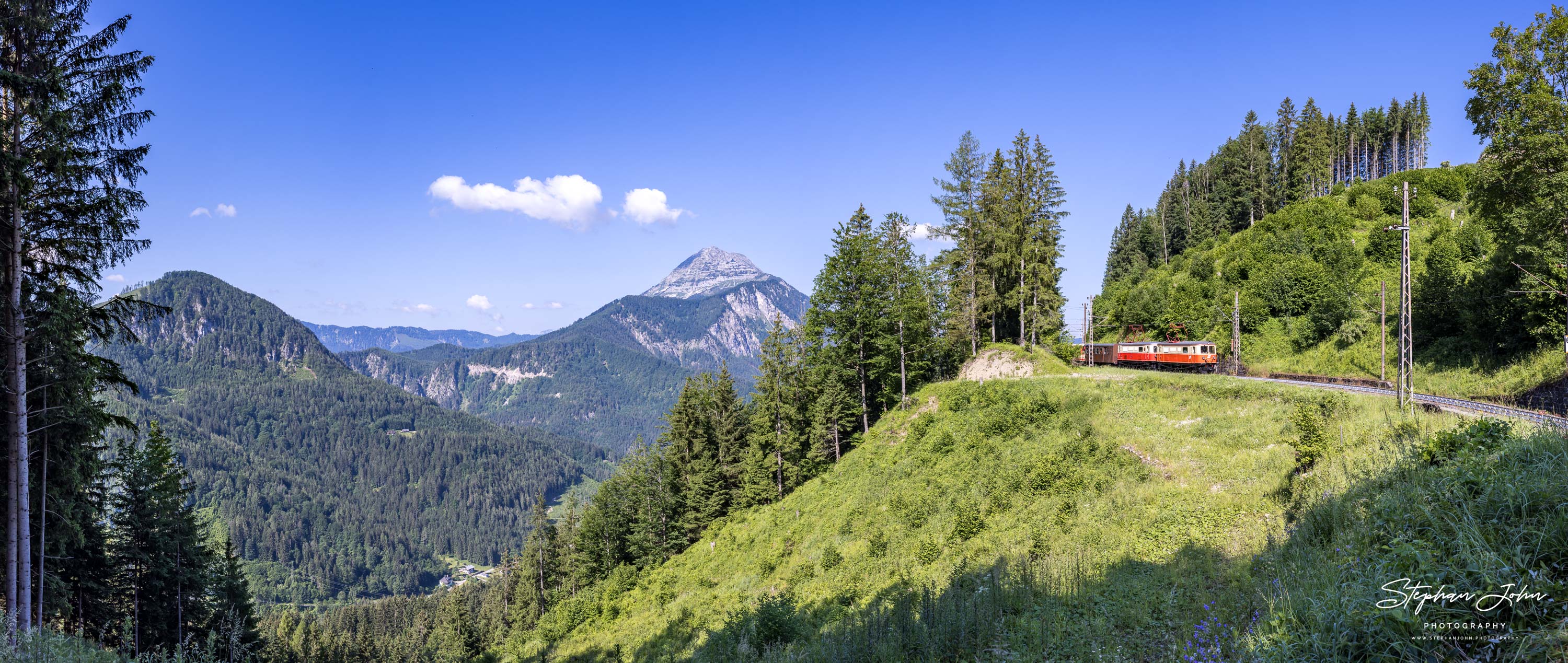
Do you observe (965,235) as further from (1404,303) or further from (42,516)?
(42,516)

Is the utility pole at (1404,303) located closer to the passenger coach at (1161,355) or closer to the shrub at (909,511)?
the shrub at (909,511)

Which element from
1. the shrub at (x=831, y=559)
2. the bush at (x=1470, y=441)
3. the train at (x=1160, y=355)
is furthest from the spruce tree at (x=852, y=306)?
the bush at (x=1470, y=441)

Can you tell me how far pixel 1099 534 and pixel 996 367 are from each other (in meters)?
23.1

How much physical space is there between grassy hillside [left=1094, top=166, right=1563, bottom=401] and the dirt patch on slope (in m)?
15.0

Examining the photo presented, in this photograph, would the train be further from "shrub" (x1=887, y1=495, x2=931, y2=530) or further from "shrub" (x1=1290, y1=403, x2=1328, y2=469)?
"shrub" (x1=1290, y1=403, x2=1328, y2=469)

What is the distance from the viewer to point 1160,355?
41656 millimetres

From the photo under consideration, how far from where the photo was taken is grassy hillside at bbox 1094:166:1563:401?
25.2 meters

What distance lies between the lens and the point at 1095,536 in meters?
13.4

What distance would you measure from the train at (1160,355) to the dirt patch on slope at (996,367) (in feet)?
36.5

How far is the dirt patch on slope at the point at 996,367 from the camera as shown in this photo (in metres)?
34.1

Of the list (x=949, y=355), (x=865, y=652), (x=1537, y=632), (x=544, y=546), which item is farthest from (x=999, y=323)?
(x=544, y=546)

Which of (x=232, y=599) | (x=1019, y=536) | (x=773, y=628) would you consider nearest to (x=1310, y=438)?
(x=1019, y=536)

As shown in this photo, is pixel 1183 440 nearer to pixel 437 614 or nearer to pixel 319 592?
pixel 437 614

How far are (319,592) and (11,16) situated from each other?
808ft
